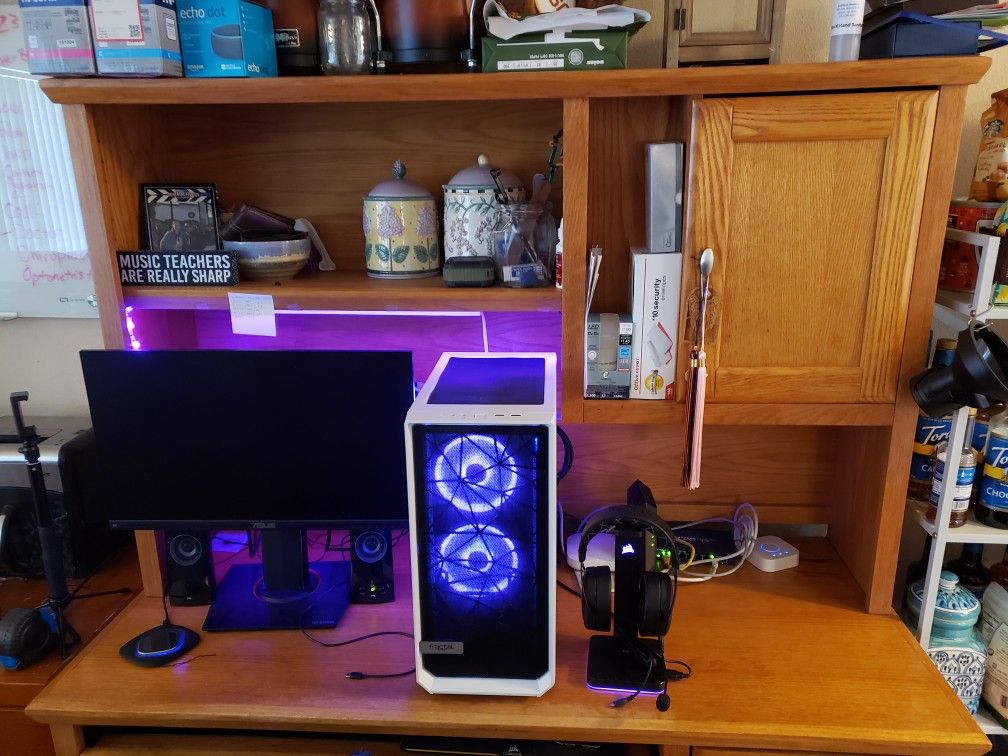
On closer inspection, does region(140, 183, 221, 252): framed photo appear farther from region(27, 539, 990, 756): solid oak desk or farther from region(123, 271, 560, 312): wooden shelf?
region(27, 539, 990, 756): solid oak desk

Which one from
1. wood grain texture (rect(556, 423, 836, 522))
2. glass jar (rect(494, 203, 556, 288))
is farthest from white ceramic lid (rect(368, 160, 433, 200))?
wood grain texture (rect(556, 423, 836, 522))

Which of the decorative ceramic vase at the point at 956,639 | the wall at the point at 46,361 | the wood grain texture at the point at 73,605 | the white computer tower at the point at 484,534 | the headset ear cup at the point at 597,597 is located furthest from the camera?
the wall at the point at 46,361

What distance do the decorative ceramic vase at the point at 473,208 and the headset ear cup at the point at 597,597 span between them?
0.61 meters

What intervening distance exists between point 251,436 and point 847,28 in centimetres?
120

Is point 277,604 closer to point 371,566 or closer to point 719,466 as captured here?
point 371,566

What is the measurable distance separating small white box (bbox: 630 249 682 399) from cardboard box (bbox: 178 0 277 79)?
0.73m

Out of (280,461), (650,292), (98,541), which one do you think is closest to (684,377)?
(650,292)

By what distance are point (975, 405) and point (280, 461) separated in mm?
1149

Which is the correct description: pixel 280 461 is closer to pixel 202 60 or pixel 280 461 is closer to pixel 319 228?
pixel 319 228

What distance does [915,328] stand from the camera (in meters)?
1.20

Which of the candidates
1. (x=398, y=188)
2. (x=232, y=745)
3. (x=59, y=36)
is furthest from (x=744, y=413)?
(x=59, y=36)

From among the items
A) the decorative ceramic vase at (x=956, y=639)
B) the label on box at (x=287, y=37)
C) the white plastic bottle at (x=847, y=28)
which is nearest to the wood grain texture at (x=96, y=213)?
the label on box at (x=287, y=37)

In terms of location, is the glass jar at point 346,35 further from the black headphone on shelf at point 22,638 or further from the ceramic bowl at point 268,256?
the black headphone on shelf at point 22,638

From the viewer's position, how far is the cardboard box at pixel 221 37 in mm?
1178
